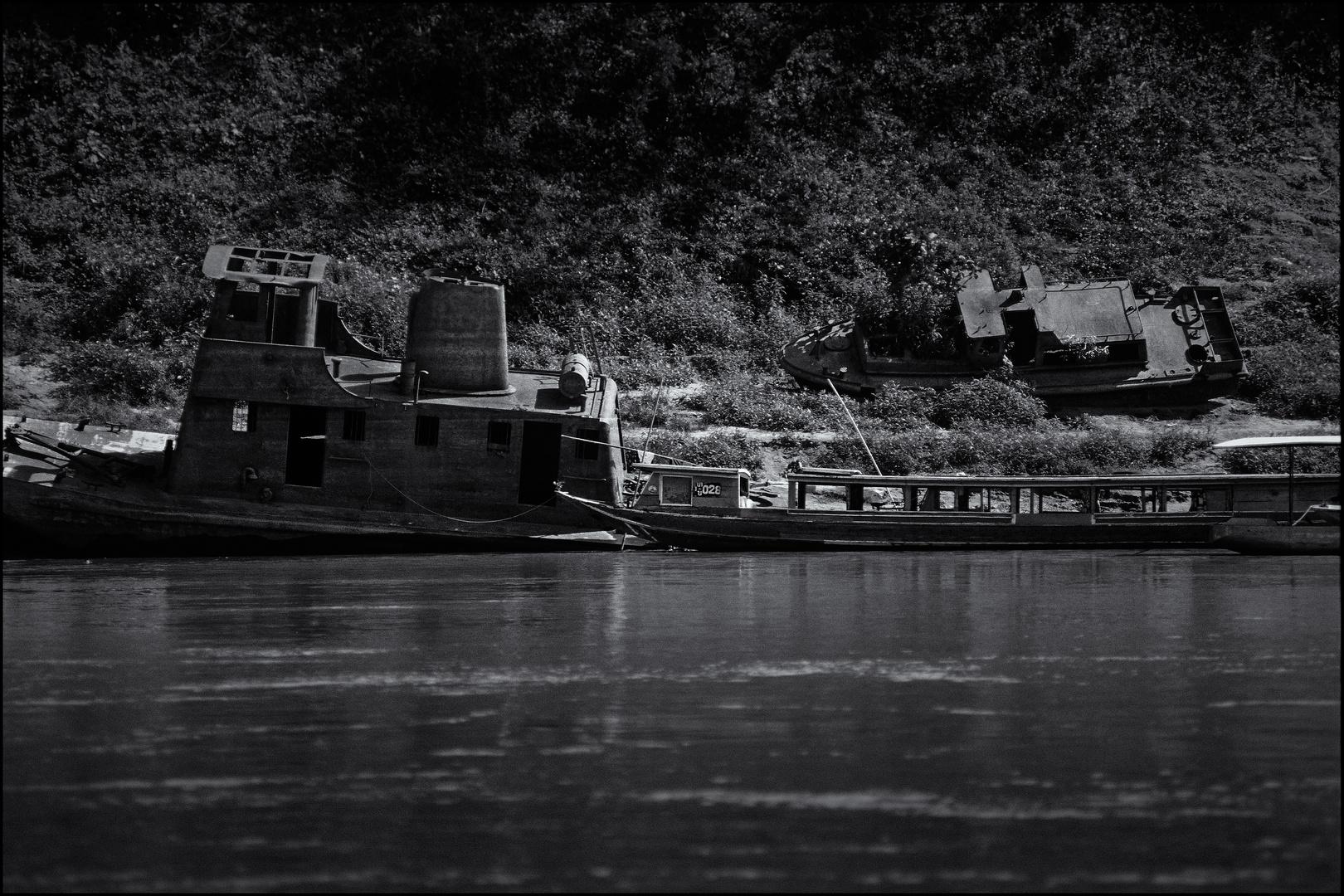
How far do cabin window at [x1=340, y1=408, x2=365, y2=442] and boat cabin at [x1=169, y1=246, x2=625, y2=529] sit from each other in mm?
31

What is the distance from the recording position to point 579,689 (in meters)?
14.9

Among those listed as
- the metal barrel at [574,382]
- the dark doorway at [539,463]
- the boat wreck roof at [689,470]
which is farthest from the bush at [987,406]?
the dark doorway at [539,463]

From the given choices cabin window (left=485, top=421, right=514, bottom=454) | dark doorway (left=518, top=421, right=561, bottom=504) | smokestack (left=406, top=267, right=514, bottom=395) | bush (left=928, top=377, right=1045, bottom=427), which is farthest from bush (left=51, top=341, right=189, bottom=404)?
bush (left=928, top=377, right=1045, bottom=427)

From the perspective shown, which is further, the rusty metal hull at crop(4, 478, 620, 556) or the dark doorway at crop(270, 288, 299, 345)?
the dark doorway at crop(270, 288, 299, 345)

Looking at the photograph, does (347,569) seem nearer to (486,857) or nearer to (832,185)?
(486,857)

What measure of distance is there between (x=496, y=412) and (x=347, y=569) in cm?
434

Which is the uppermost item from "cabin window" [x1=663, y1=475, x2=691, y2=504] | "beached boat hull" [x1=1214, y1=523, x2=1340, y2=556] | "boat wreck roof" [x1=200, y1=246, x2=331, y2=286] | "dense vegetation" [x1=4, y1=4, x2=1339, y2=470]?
"dense vegetation" [x1=4, y1=4, x2=1339, y2=470]

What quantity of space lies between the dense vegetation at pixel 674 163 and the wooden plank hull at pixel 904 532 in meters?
7.61

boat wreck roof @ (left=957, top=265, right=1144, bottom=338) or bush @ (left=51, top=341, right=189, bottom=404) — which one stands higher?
boat wreck roof @ (left=957, top=265, right=1144, bottom=338)

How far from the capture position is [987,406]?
36438mm

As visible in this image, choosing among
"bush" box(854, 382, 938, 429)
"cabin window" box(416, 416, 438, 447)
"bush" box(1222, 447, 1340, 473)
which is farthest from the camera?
"bush" box(854, 382, 938, 429)

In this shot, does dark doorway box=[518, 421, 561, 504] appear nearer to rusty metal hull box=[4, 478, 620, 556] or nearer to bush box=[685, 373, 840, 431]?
rusty metal hull box=[4, 478, 620, 556]

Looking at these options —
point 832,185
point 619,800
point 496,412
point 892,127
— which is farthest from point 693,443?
point 619,800

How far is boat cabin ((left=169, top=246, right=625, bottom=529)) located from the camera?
26969 mm
